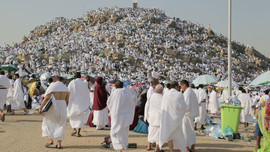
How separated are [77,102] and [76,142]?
4.72 feet

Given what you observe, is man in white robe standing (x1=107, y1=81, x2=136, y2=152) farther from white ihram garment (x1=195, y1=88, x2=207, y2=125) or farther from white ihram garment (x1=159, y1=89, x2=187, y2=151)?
white ihram garment (x1=195, y1=88, x2=207, y2=125)

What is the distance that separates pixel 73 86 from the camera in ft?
28.8

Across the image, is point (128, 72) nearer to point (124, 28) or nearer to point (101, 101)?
point (124, 28)

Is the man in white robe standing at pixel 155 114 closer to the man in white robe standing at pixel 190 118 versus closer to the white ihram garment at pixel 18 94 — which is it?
the man in white robe standing at pixel 190 118

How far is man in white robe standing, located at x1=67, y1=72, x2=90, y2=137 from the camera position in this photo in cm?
851

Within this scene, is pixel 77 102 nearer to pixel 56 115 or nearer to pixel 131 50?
pixel 56 115

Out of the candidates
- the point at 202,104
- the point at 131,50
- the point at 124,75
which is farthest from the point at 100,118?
the point at 131,50

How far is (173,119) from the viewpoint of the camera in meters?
6.15

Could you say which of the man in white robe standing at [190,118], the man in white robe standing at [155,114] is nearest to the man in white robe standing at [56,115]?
the man in white robe standing at [155,114]

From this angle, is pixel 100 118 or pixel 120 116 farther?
pixel 100 118

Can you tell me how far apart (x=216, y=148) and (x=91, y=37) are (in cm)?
5860

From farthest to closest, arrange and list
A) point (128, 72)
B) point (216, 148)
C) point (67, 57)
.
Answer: point (67, 57) < point (128, 72) < point (216, 148)

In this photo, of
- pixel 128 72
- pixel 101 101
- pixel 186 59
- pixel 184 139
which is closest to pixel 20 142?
pixel 101 101

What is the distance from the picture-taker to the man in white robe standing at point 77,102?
851 cm
